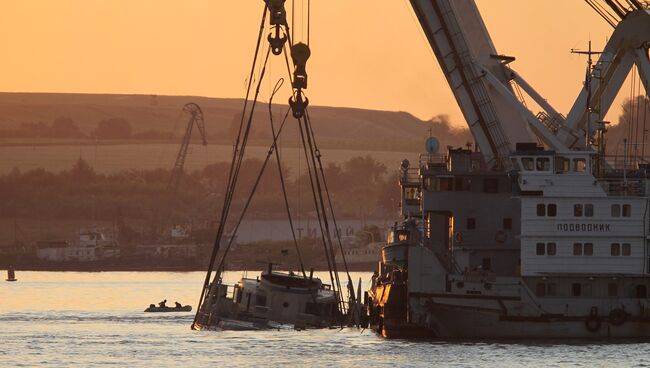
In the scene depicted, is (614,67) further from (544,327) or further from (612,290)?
(544,327)

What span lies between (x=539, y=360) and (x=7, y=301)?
90.1 meters

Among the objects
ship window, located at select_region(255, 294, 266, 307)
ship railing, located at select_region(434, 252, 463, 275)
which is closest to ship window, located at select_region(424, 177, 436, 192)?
ship railing, located at select_region(434, 252, 463, 275)

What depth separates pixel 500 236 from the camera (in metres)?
106

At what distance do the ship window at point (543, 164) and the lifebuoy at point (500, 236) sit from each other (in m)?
5.05

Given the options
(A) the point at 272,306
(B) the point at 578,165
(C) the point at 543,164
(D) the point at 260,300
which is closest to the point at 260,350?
(A) the point at 272,306

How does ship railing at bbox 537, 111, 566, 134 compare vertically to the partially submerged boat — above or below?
above

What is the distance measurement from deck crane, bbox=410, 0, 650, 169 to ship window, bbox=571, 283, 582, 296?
26.7 ft

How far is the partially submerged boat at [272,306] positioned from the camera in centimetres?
11594

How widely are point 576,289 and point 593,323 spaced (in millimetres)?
2013

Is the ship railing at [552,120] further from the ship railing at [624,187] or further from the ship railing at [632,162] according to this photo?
the ship railing at [624,187]

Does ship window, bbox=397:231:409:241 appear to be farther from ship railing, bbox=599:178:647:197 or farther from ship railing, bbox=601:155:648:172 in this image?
ship railing, bbox=599:178:647:197

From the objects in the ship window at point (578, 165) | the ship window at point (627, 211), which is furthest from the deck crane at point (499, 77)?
the ship window at point (627, 211)

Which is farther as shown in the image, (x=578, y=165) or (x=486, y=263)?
(x=486, y=263)

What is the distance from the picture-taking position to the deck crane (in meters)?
108
